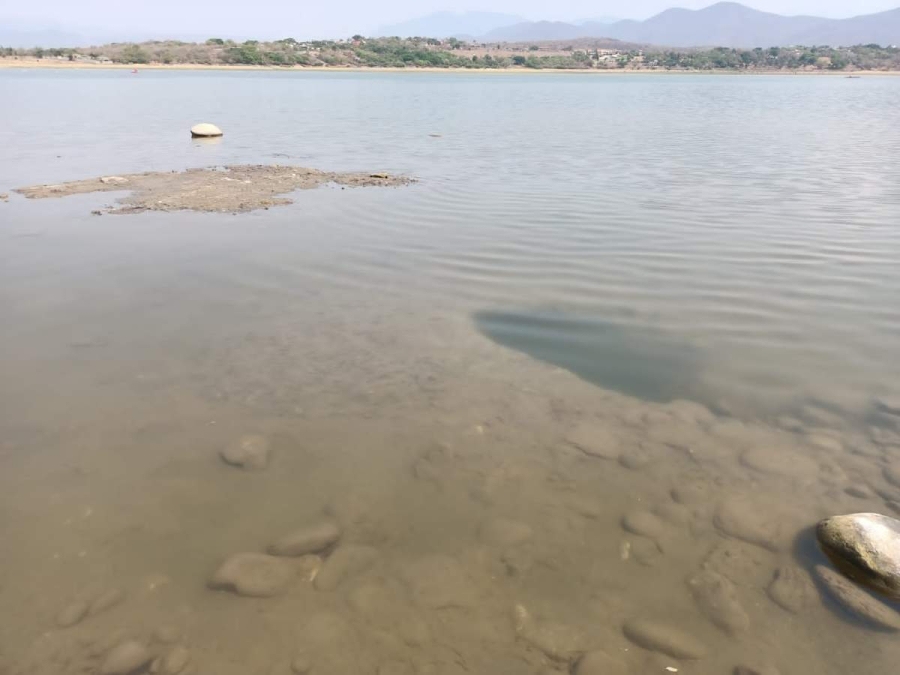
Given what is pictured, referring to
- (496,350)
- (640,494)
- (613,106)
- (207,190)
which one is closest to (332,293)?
(496,350)

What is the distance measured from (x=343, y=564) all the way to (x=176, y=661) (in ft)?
3.56

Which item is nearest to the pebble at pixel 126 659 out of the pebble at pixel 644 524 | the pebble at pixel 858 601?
the pebble at pixel 644 524

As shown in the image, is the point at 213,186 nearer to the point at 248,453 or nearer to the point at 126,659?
the point at 248,453

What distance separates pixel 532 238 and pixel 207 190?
330 inches

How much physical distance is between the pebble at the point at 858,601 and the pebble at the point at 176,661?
149 inches

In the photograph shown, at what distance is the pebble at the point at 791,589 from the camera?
150 inches

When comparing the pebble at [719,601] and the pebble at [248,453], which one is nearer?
the pebble at [719,601]

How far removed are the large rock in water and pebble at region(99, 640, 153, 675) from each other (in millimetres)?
4194

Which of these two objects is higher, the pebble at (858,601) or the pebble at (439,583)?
the pebble at (858,601)

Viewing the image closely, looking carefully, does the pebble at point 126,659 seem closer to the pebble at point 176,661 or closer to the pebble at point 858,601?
the pebble at point 176,661

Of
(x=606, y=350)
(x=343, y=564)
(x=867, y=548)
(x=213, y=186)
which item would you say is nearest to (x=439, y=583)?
(x=343, y=564)

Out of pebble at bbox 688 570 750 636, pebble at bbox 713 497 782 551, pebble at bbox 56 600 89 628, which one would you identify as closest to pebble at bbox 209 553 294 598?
pebble at bbox 56 600 89 628

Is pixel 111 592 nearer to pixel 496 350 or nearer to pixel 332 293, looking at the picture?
pixel 496 350

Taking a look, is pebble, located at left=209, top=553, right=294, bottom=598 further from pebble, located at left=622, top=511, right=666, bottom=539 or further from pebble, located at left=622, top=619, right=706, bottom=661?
pebble, located at left=622, top=511, right=666, bottom=539
